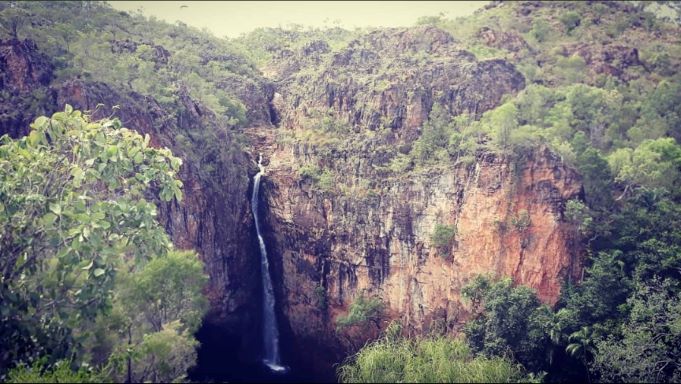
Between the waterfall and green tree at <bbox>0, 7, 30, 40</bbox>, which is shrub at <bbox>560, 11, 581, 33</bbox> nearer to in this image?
the waterfall

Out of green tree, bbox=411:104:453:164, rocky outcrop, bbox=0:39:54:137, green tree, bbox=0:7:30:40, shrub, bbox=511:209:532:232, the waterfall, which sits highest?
green tree, bbox=0:7:30:40

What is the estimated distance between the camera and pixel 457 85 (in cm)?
3350

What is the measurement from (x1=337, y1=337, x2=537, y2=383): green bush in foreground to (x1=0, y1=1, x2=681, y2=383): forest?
3.8 inches

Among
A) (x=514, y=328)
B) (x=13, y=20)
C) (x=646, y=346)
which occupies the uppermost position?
(x=13, y=20)

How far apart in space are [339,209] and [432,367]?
38.7ft

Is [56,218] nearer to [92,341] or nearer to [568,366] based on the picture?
[92,341]

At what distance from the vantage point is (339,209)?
96.5ft

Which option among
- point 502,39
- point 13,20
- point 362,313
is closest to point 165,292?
point 362,313

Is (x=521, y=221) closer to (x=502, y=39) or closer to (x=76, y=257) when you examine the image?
(x=76, y=257)

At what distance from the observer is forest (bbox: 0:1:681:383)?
1554cm

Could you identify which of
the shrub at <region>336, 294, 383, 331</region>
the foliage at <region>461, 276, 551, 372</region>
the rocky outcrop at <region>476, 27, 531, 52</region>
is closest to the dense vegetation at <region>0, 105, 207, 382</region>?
the shrub at <region>336, 294, 383, 331</region>

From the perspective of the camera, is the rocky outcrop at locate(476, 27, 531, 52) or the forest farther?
the rocky outcrop at locate(476, 27, 531, 52)

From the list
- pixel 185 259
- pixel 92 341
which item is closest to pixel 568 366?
pixel 185 259

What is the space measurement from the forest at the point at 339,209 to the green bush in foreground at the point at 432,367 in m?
0.10
